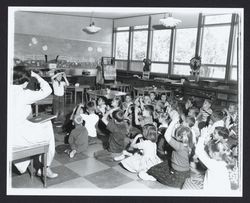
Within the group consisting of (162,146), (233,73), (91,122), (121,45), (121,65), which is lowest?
(162,146)

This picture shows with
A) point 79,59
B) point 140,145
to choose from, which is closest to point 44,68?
point 79,59

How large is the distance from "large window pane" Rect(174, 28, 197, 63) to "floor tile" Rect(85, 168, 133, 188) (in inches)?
245

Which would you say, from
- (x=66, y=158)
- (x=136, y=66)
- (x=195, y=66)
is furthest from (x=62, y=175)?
(x=136, y=66)

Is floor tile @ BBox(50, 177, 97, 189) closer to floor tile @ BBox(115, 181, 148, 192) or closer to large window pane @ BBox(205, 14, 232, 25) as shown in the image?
floor tile @ BBox(115, 181, 148, 192)

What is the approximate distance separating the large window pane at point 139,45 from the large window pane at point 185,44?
160 centimetres

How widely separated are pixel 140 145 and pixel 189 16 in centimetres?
641

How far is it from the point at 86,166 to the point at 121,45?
8.59m

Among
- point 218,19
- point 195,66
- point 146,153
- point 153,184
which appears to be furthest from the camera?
point 195,66

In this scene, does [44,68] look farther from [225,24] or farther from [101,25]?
[225,24]

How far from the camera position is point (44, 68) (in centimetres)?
980

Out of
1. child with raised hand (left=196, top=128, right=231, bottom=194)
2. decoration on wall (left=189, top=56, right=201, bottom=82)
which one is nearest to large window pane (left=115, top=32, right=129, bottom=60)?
decoration on wall (left=189, top=56, right=201, bottom=82)

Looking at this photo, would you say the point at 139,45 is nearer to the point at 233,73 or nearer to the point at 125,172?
the point at 233,73

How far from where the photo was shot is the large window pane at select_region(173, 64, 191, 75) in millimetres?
8820

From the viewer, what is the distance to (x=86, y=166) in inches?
140
